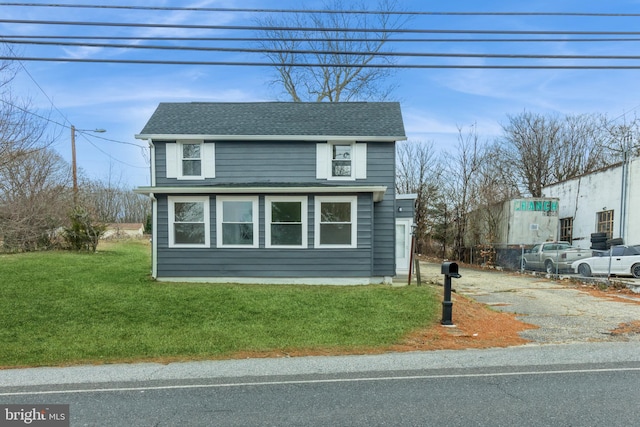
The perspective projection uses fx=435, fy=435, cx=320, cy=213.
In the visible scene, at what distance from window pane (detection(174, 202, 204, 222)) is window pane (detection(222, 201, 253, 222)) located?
28.6 inches

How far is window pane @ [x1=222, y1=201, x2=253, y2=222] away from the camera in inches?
536

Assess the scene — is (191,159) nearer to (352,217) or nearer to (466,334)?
(352,217)

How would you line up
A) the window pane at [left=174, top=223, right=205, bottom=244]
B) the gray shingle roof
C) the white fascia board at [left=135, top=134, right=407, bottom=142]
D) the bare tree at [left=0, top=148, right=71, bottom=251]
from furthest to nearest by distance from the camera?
1. the gray shingle roof
2. the white fascia board at [left=135, top=134, right=407, bottom=142]
3. the window pane at [left=174, top=223, right=205, bottom=244]
4. the bare tree at [left=0, top=148, right=71, bottom=251]

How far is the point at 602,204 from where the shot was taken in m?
21.5

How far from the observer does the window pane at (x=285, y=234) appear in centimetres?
1347

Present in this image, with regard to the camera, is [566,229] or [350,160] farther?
[566,229]

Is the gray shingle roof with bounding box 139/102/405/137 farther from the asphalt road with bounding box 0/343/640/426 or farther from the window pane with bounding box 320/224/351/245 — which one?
the asphalt road with bounding box 0/343/640/426

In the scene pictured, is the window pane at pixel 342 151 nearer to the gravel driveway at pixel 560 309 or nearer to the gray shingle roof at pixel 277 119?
the gray shingle roof at pixel 277 119

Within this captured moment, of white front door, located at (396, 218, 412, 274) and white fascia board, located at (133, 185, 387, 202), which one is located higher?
white fascia board, located at (133, 185, 387, 202)

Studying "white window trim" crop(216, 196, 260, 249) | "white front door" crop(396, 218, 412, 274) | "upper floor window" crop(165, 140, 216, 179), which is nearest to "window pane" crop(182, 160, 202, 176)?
"upper floor window" crop(165, 140, 216, 179)

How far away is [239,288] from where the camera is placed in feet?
39.8

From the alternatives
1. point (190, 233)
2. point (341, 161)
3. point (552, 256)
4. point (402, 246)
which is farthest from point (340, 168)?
point (552, 256)

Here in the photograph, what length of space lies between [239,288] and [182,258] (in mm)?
2568

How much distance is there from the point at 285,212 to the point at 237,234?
5.41 ft
